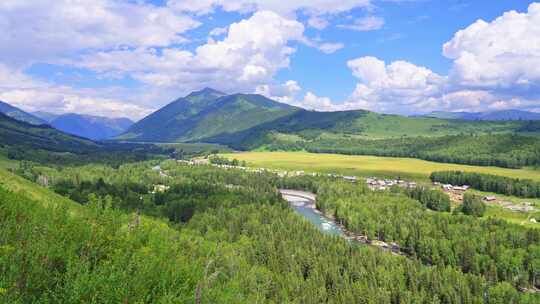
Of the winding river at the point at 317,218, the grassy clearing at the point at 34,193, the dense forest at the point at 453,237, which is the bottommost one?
the winding river at the point at 317,218

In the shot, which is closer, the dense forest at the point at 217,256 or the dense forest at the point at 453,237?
the dense forest at the point at 217,256

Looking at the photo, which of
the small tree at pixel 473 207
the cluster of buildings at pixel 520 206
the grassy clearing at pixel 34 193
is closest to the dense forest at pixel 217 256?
the grassy clearing at pixel 34 193

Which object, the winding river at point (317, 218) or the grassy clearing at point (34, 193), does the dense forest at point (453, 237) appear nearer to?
the winding river at point (317, 218)

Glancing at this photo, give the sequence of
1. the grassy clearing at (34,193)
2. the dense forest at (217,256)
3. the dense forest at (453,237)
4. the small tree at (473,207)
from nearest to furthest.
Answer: the dense forest at (217,256) < the grassy clearing at (34,193) < the dense forest at (453,237) < the small tree at (473,207)

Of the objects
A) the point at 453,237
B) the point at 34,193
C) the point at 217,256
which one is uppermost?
the point at 217,256

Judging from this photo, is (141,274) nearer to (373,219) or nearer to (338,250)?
(338,250)

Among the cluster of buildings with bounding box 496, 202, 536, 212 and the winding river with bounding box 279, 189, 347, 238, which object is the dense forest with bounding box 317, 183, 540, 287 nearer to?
the winding river with bounding box 279, 189, 347, 238

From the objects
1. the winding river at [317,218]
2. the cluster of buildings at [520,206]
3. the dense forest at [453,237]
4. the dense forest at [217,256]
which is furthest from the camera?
the cluster of buildings at [520,206]

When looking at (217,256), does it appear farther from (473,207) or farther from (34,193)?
(473,207)

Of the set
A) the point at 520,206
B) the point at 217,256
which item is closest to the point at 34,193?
the point at 217,256
